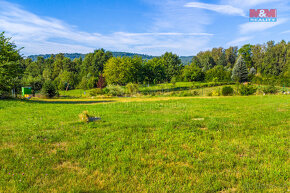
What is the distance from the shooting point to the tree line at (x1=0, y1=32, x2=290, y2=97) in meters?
36.2

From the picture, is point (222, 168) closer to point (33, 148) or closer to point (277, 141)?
point (277, 141)

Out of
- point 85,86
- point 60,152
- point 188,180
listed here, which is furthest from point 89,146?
point 85,86

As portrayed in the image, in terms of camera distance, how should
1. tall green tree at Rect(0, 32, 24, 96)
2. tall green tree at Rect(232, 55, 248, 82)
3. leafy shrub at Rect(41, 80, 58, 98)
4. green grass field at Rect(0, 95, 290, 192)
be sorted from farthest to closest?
tall green tree at Rect(232, 55, 248, 82) < leafy shrub at Rect(41, 80, 58, 98) < tall green tree at Rect(0, 32, 24, 96) < green grass field at Rect(0, 95, 290, 192)

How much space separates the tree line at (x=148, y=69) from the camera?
36219 millimetres

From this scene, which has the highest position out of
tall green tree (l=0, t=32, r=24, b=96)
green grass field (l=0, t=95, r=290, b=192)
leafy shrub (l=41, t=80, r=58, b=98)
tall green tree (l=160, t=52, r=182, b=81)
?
tall green tree (l=160, t=52, r=182, b=81)

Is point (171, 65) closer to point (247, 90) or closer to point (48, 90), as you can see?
point (247, 90)

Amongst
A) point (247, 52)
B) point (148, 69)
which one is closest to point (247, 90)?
point (148, 69)

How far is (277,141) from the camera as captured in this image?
4863 mm

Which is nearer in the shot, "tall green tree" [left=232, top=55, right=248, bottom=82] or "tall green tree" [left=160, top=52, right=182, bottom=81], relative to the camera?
"tall green tree" [left=232, top=55, right=248, bottom=82]

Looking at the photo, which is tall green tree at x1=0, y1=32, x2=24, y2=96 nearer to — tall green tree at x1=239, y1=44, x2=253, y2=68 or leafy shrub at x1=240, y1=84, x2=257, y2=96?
leafy shrub at x1=240, y1=84, x2=257, y2=96

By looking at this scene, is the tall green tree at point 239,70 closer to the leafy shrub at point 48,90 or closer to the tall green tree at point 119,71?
the tall green tree at point 119,71

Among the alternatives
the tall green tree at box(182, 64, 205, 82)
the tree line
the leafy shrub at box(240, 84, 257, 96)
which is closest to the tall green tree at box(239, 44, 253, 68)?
the tree line

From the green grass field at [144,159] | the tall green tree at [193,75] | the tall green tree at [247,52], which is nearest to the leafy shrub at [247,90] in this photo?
the green grass field at [144,159]

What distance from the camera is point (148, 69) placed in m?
49.9
